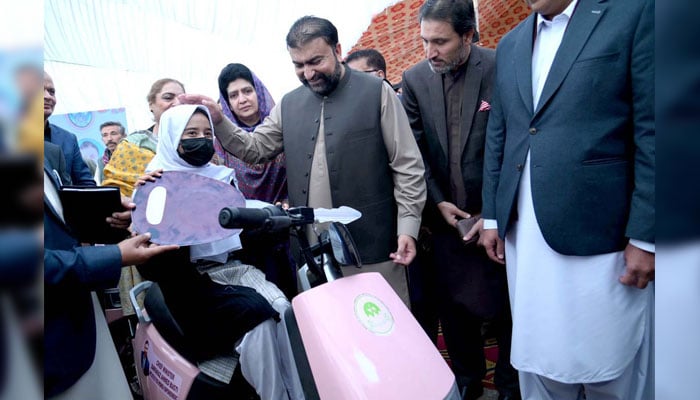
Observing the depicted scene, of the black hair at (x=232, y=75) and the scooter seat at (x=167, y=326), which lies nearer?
the scooter seat at (x=167, y=326)

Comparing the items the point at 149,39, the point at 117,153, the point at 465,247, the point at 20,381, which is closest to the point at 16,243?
the point at 20,381

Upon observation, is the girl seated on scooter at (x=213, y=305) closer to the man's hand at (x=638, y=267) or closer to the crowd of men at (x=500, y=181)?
the crowd of men at (x=500, y=181)

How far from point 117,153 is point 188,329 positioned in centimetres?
147

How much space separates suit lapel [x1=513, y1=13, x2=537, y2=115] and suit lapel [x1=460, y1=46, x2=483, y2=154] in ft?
1.47

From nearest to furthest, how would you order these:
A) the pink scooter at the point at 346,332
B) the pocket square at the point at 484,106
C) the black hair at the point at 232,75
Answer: the pink scooter at the point at 346,332, the pocket square at the point at 484,106, the black hair at the point at 232,75

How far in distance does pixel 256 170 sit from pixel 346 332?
65.8 inches

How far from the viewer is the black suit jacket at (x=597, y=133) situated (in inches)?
51.8

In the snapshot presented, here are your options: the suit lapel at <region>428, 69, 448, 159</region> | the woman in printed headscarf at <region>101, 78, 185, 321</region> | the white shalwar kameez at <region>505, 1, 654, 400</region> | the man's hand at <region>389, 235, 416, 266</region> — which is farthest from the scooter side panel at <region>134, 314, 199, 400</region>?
the suit lapel at <region>428, 69, 448, 159</region>

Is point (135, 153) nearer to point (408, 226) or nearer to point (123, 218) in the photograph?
point (123, 218)

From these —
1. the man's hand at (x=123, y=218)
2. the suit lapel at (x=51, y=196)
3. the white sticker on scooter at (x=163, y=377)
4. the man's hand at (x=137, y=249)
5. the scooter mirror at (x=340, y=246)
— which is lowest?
the white sticker on scooter at (x=163, y=377)

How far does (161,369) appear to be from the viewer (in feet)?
5.65

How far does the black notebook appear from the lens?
119 cm

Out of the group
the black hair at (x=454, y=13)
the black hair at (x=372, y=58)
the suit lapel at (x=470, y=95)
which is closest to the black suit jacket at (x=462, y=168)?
the suit lapel at (x=470, y=95)

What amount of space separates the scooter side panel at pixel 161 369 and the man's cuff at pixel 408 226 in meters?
0.96
